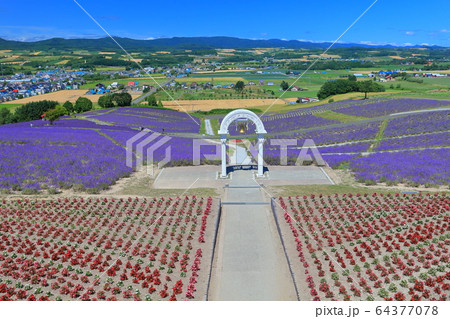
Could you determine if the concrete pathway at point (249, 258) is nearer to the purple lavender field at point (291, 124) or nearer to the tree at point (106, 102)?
the purple lavender field at point (291, 124)

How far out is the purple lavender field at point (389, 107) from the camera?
68.2 m

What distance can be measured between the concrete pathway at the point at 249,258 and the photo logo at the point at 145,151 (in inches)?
488

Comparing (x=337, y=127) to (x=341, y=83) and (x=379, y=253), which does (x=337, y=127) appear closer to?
(x=379, y=253)

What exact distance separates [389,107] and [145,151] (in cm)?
5213

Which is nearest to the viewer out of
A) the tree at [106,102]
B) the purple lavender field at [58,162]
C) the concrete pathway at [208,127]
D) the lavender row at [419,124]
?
the purple lavender field at [58,162]

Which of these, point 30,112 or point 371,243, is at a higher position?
point 30,112

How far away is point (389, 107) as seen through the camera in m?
71.7

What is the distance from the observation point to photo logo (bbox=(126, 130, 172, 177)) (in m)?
36.0

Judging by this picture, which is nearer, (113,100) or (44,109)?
(44,109)

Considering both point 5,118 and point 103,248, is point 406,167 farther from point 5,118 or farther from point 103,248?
point 5,118

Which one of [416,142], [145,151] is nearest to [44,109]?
[145,151]

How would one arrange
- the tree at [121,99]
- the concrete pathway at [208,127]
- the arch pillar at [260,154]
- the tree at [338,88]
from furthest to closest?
the tree at [338,88]
the tree at [121,99]
the concrete pathway at [208,127]
the arch pillar at [260,154]

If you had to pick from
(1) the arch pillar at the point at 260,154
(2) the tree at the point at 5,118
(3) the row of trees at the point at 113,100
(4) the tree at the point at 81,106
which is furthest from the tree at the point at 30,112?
(1) the arch pillar at the point at 260,154

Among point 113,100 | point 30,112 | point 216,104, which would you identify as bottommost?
point 30,112
